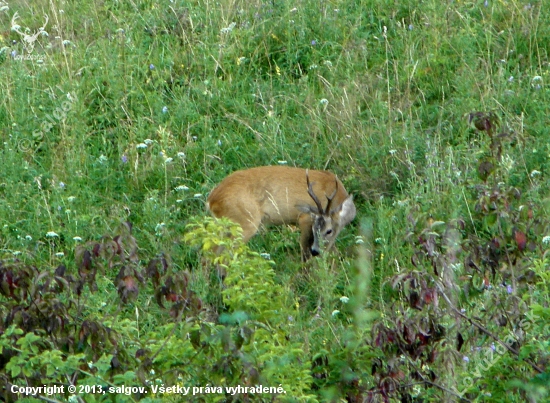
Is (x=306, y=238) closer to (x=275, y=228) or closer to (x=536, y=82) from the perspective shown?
(x=275, y=228)

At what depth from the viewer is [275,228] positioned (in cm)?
859

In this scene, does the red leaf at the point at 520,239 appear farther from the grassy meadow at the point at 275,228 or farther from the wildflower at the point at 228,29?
the wildflower at the point at 228,29

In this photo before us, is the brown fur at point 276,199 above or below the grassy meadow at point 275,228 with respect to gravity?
below

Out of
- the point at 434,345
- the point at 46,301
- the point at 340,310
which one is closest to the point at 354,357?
the point at 434,345

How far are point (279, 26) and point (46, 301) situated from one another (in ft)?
20.4

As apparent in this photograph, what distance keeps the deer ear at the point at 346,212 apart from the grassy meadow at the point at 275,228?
158mm

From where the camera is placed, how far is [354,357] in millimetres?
4316

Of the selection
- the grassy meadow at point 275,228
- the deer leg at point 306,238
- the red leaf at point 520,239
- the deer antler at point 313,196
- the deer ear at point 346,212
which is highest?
the red leaf at point 520,239

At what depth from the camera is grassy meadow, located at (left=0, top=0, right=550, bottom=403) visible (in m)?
4.10

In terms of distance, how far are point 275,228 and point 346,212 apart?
0.79 m

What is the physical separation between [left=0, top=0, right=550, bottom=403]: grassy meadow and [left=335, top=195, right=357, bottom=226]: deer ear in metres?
0.16

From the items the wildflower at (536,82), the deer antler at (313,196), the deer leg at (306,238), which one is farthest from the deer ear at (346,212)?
the wildflower at (536,82)

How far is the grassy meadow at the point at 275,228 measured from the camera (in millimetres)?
4102

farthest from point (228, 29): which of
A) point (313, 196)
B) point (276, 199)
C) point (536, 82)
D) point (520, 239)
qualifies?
point (520, 239)
